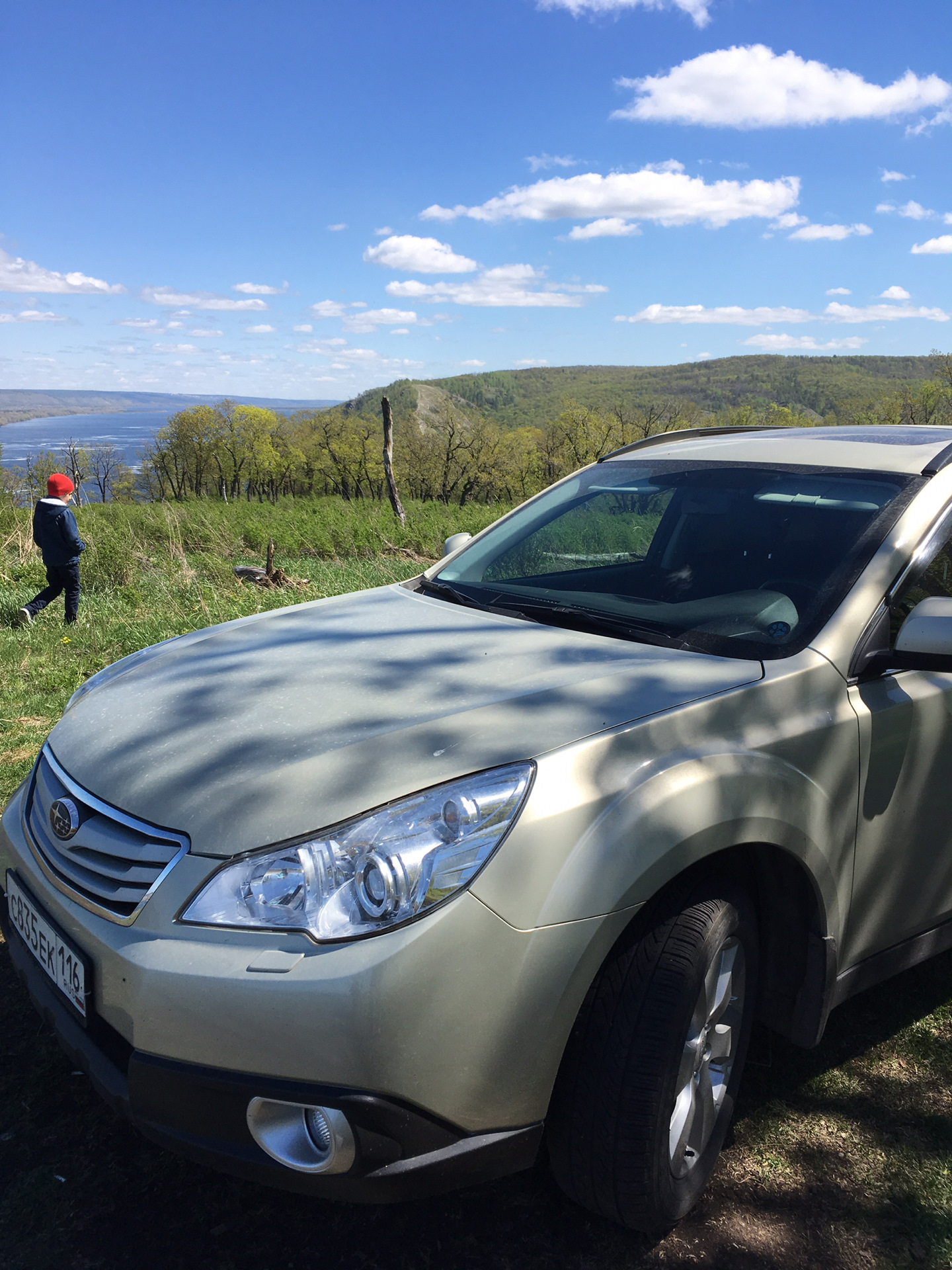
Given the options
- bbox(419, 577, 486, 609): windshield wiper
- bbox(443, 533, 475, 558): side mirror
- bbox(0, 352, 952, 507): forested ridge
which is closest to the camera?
bbox(419, 577, 486, 609): windshield wiper

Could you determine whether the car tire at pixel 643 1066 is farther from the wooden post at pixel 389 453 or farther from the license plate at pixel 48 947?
the wooden post at pixel 389 453

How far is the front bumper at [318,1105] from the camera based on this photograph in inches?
57.4

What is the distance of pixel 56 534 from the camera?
896cm

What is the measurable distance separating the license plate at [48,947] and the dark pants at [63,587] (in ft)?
25.2

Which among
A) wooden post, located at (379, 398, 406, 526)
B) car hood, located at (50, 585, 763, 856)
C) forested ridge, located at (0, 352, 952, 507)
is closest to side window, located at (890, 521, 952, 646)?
car hood, located at (50, 585, 763, 856)

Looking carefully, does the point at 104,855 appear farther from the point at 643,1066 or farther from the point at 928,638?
the point at 928,638

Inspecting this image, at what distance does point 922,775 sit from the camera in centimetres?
219

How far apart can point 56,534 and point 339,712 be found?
8147 mm

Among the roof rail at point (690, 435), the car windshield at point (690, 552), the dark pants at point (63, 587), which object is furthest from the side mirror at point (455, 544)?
the dark pants at point (63, 587)

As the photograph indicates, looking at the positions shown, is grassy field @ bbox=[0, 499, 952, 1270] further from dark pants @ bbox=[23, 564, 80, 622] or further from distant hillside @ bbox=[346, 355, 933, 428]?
distant hillside @ bbox=[346, 355, 933, 428]

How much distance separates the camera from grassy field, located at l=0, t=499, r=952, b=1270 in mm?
1857

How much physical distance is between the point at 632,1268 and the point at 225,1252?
860 millimetres

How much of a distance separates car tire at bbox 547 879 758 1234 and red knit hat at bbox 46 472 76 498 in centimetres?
909

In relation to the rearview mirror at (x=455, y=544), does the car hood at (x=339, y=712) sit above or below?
below
